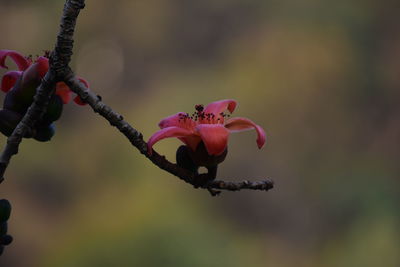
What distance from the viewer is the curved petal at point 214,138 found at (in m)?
0.92

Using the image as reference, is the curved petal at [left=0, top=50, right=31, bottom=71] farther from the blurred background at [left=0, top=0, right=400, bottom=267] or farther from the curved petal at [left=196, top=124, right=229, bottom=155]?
the blurred background at [left=0, top=0, right=400, bottom=267]

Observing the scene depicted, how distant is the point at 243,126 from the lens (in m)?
A: 1.00

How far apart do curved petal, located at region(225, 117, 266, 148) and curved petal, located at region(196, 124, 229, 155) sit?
0.06 m

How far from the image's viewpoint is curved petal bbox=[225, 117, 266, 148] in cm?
99

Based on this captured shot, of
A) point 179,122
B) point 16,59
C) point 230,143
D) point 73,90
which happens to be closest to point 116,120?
point 73,90

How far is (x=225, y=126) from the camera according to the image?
1.00 metres

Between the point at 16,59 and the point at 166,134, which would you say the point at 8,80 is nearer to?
the point at 16,59

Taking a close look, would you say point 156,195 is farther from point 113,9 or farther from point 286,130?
point 113,9

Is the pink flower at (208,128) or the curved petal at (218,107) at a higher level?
the curved petal at (218,107)

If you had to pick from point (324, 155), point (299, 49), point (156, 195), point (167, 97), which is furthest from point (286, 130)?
point (156, 195)

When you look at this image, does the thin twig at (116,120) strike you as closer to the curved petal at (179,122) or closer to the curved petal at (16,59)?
the curved petal at (179,122)

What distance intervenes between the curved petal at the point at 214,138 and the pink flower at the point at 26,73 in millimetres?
228

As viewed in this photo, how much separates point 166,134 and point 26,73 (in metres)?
0.27

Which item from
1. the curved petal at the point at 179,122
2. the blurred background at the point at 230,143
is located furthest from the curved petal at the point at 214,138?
the blurred background at the point at 230,143
